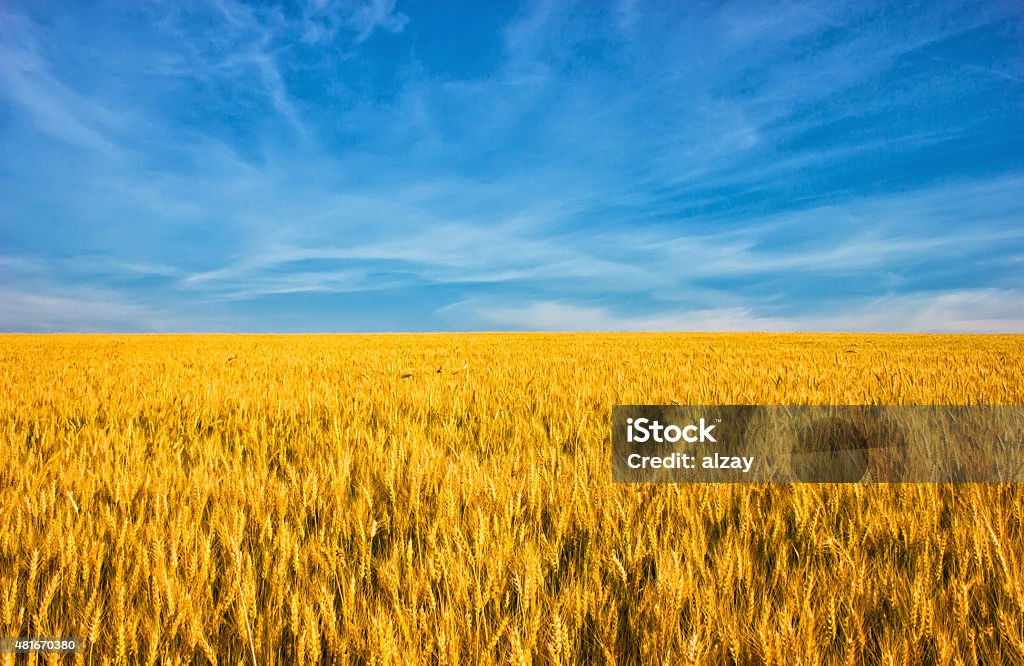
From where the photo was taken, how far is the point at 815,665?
930 millimetres

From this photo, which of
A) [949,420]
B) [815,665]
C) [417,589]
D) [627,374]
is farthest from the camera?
[627,374]

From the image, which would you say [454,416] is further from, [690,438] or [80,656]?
[80,656]

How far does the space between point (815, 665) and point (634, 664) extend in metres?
0.33

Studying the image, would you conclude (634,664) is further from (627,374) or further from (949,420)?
(627,374)

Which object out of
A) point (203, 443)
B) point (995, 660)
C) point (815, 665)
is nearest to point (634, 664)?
point (815, 665)

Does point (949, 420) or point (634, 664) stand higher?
point (949, 420)

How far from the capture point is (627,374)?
5586 mm

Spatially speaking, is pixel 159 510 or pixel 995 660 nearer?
pixel 995 660

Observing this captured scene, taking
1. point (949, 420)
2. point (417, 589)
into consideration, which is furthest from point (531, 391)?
point (417, 589)

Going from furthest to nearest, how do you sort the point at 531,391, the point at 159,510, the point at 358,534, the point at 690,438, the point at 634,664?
the point at 531,391
the point at 690,438
the point at 159,510
the point at 358,534
the point at 634,664

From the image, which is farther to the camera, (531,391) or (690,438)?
(531,391)

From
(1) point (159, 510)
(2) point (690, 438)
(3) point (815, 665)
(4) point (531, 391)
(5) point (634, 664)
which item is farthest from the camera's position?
(4) point (531, 391)

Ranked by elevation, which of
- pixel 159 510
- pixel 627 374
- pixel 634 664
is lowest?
pixel 634 664

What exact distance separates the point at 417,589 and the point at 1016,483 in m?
2.31
